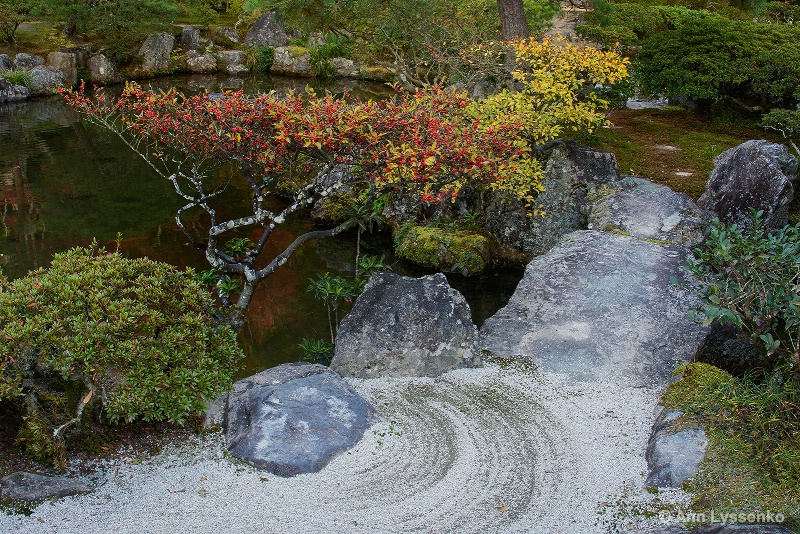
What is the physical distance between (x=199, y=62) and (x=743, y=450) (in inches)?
1100

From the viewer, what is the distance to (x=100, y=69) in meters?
26.4

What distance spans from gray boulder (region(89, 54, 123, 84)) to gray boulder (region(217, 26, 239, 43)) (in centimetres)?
613

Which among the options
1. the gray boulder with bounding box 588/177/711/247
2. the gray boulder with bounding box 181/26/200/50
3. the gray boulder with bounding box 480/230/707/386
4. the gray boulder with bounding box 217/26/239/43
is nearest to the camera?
the gray boulder with bounding box 480/230/707/386

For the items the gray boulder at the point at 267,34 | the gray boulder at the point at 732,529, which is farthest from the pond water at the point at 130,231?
the gray boulder at the point at 267,34

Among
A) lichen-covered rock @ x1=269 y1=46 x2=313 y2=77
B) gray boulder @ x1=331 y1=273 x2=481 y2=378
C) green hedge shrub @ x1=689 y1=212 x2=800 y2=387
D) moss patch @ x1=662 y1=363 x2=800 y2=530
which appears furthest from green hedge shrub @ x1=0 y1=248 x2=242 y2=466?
lichen-covered rock @ x1=269 y1=46 x2=313 y2=77

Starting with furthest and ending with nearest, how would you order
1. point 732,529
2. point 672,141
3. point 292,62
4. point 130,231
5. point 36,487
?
1. point 292,62
2. point 672,141
3. point 130,231
4. point 36,487
5. point 732,529

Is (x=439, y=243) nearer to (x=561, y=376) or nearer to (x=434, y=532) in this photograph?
(x=561, y=376)

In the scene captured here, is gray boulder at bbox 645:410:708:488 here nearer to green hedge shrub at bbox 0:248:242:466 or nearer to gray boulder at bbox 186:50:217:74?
green hedge shrub at bbox 0:248:242:466

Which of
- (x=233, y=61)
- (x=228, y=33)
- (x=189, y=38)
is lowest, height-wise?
(x=233, y=61)

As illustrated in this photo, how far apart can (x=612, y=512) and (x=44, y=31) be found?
31100 millimetres

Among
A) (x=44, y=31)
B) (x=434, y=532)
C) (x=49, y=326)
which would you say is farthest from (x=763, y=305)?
(x=44, y=31)

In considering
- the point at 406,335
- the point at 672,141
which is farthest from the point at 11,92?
the point at 406,335

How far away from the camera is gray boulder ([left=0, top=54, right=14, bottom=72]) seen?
24859 millimetres

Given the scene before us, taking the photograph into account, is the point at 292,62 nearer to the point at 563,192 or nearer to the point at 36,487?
the point at 563,192
